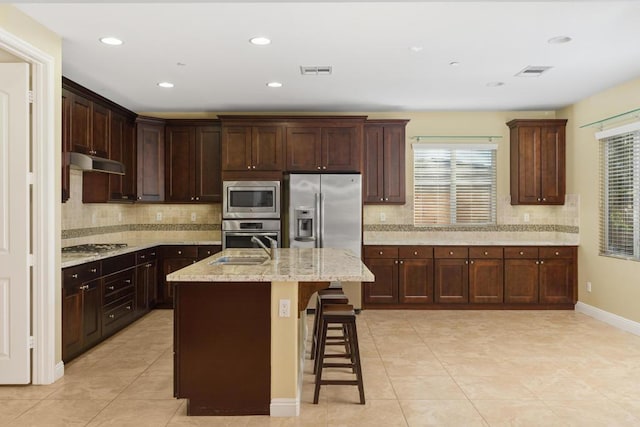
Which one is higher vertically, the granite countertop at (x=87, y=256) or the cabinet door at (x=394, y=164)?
the cabinet door at (x=394, y=164)

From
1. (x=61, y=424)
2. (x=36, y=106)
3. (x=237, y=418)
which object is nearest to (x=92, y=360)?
(x=61, y=424)

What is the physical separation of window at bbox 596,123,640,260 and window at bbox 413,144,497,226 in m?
1.39

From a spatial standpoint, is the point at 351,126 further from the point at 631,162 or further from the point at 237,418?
the point at 237,418

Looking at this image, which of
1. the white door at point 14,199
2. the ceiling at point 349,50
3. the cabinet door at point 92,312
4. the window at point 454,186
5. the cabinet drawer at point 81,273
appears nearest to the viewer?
the ceiling at point 349,50

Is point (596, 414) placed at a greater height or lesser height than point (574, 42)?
lesser

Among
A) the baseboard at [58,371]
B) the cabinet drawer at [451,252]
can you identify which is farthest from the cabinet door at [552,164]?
the baseboard at [58,371]

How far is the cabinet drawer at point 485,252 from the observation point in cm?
598

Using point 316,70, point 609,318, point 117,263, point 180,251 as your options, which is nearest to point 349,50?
point 316,70

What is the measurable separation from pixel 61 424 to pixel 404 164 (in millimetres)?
4716

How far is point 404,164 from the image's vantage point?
6223 mm

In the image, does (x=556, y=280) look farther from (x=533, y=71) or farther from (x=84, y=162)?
(x=84, y=162)

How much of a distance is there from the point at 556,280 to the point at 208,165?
15.5 ft

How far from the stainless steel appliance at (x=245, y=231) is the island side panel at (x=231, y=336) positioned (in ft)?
9.68

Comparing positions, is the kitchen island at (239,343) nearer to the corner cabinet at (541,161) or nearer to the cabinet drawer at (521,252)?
the cabinet drawer at (521,252)
